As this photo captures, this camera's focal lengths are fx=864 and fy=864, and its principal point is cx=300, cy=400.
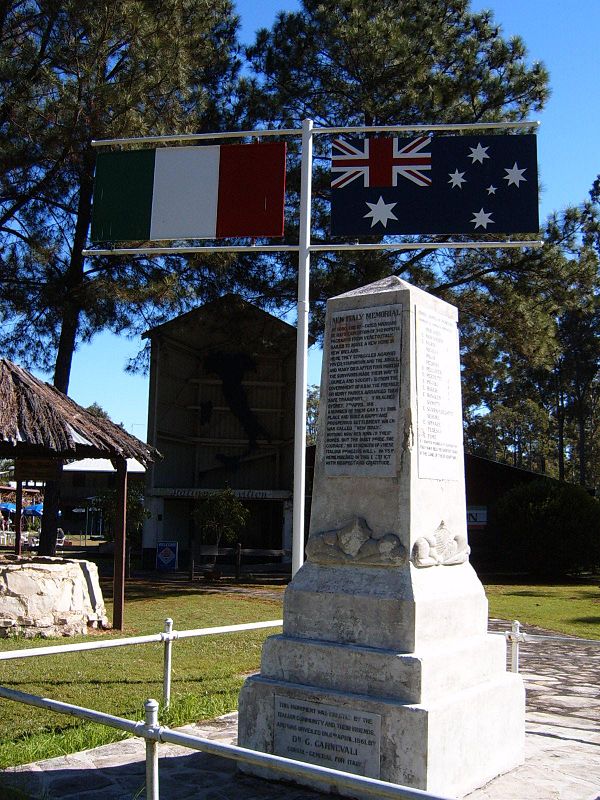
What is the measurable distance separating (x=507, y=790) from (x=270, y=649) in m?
1.69

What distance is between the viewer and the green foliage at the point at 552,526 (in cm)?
2686

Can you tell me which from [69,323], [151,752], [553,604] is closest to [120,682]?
[151,752]

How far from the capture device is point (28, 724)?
704 centimetres

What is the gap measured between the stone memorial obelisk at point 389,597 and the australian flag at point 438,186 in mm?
4158

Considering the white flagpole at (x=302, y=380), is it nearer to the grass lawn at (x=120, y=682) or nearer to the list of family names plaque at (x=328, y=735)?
the grass lawn at (x=120, y=682)

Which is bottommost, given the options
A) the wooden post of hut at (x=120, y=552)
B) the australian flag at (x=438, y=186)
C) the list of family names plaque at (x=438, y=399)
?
the wooden post of hut at (x=120, y=552)

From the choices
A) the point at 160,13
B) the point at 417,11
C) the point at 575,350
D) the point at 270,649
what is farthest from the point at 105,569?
the point at 575,350

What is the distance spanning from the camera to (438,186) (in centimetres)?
1015

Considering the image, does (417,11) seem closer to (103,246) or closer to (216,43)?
(216,43)

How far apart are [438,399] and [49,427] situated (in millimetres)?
7915

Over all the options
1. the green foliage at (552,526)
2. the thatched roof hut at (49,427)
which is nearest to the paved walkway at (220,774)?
the thatched roof hut at (49,427)

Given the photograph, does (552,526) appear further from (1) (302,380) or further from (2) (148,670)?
(2) (148,670)

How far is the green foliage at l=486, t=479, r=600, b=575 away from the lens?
26859mm

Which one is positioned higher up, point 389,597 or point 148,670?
point 389,597
